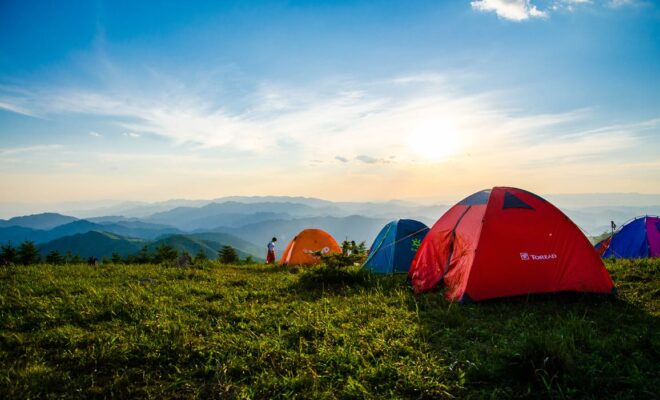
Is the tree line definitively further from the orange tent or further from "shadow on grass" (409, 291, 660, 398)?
"shadow on grass" (409, 291, 660, 398)

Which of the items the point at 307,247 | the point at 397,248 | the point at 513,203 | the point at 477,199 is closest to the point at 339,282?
the point at 397,248

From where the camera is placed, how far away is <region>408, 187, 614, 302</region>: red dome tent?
319 inches

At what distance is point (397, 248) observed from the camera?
14.0 meters

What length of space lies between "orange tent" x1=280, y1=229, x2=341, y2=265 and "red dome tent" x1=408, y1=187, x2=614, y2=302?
393 inches

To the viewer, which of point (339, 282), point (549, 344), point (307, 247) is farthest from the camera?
point (307, 247)

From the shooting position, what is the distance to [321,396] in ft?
14.0

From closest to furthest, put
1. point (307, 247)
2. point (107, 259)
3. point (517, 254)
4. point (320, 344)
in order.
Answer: point (320, 344), point (517, 254), point (307, 247), point (107, 259)

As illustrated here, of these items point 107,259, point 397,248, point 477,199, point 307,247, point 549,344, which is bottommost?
point 107,259

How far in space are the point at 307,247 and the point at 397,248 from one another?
22.0 feet

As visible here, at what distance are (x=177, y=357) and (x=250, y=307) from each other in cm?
277

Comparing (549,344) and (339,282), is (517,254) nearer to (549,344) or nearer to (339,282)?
(549,344)

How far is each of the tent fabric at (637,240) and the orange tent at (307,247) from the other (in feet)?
44.1

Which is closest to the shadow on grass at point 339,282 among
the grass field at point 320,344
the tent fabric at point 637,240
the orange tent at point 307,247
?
the grass field at point 320,344

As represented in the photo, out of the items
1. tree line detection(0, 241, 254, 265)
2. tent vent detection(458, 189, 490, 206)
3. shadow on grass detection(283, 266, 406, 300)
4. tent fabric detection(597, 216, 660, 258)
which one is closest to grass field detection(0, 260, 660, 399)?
shadow on grass detection(283, 266, 406, 300)
